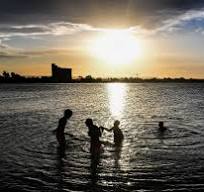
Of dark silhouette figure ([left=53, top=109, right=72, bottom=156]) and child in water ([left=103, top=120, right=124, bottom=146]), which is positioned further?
child in water ([left=103, top=120, right=124, bottom=146])

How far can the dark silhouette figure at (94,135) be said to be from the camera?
19719 millimetres

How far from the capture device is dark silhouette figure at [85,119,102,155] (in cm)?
1972

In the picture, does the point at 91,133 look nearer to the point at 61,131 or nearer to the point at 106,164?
the point at 106,164

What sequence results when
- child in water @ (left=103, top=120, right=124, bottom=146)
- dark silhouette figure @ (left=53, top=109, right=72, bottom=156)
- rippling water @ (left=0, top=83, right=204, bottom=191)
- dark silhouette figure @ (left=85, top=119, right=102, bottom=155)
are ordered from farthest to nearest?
child in water @ (left=103, top=120, right=124, bottom=146)
dark silhouette figure @ (left=53, top=109, right=72, bottom=156)
dark silhouette figure @ (left=85, top=119, right=102, bottom=155)
rippling water @ (left=0, top=83, right=204, bottom=191)

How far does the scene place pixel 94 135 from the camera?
1983cm

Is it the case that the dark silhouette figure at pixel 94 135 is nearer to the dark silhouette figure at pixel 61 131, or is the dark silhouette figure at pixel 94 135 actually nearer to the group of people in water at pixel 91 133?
the group of people in water at pixel 91 133

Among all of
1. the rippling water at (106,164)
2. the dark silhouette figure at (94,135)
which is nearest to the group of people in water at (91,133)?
the dark silhouette figure at (94,135)

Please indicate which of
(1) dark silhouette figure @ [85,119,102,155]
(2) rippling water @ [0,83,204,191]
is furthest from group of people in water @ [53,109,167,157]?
(2) rippling water @ [0,83,204,191]

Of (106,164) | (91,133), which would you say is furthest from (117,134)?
(106,164)

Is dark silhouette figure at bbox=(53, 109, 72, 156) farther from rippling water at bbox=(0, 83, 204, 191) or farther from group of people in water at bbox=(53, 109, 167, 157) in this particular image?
rippling water at bbox=(0, 83, 204, 191)

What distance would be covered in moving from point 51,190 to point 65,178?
1674 millimetres

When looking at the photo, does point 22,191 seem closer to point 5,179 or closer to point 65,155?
point 5,179

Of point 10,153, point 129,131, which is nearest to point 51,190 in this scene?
point 10,153

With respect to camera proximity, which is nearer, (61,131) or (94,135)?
(94,135)
